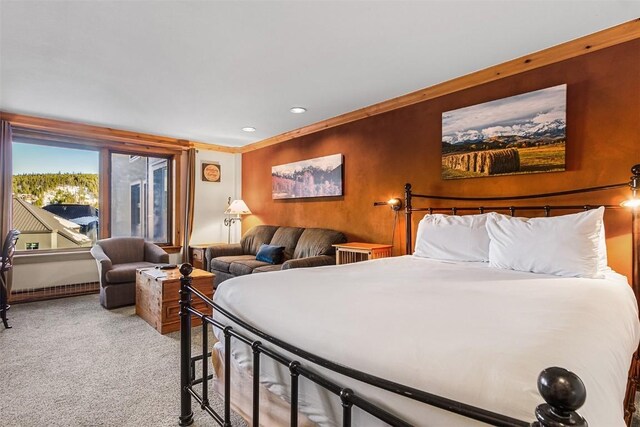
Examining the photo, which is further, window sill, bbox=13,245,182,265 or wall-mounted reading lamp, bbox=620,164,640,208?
window sill, bbox=13,245,182,265

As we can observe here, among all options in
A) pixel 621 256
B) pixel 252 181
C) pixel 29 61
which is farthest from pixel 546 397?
pixel 252 181

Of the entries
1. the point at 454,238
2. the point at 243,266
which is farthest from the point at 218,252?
the point at 454,238

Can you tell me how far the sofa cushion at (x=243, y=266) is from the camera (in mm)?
4117

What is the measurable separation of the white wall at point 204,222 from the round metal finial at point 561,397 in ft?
18.5

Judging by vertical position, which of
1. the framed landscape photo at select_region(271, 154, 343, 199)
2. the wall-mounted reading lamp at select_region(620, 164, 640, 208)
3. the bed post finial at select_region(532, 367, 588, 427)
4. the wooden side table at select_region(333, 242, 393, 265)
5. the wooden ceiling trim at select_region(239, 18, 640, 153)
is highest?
the wooden ceiling trim at select_region(239, 18, 640, 153)

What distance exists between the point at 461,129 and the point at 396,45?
107 cm

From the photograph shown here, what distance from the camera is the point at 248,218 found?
6223 mm

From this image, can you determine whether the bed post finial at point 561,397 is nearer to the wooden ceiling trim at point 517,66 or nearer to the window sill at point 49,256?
the wooden ceiling trim at point 517,66

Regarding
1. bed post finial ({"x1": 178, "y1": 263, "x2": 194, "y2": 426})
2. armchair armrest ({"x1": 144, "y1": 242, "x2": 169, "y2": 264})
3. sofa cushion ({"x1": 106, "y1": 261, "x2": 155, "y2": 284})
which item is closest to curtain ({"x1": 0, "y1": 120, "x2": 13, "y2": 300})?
sofa cushion ({"x1": 106, "y1": 261, "x2": 155, "y2": 284})

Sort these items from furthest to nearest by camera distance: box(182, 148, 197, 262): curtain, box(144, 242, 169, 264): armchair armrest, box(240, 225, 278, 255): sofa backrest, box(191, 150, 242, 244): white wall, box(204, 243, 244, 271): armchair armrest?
1. box(191, 150, 242, 244): white wall
2. box(182, 148, 197, 262): curtain
3. box(240, 225, 278, 255): sofa backrest
4. box(204, 243, 244, 271): armchair armrest
5. box(144, 242, 169, 264): armchair armrest

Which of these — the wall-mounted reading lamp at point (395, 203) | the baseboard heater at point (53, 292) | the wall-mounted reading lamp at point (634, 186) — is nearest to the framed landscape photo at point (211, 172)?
the baseboard heater at point (53, 292)

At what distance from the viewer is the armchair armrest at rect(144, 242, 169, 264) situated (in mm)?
4688

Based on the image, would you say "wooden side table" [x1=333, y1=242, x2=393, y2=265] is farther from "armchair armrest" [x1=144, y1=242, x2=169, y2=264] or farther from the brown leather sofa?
"armchair armrest" [x1=144, y1=242, x2=169, y2=264]

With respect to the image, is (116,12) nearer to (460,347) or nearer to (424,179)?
(460,347)
